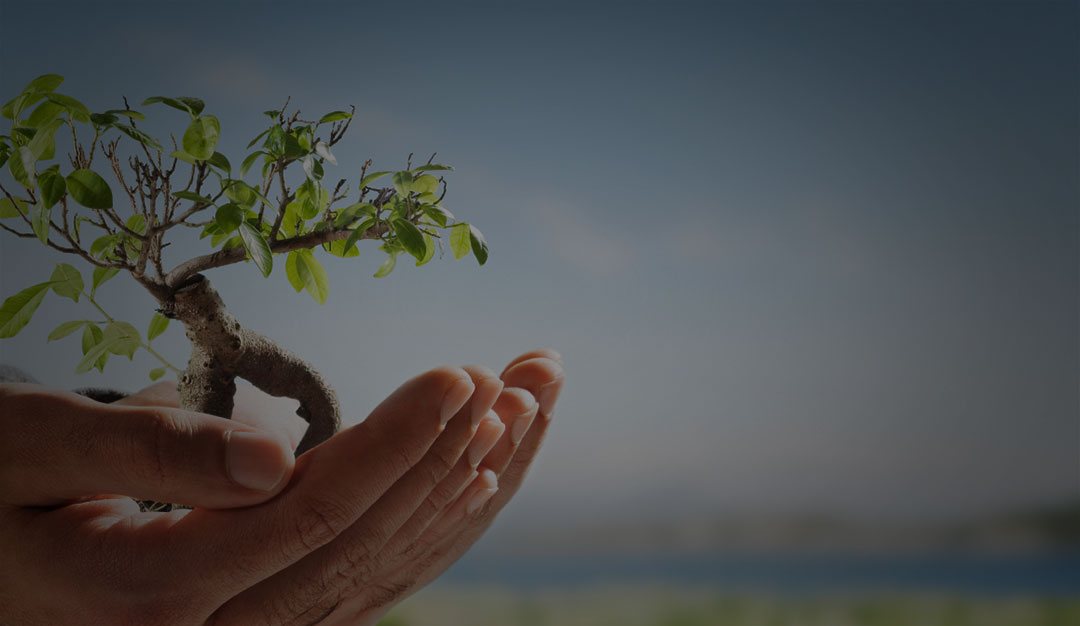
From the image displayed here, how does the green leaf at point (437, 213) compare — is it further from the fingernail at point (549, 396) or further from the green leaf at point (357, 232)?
the fingernail at point (549, 396)

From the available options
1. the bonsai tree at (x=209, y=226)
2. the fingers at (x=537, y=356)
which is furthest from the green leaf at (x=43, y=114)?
the fingers at (x=537, y=356)

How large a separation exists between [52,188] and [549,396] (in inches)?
17.1

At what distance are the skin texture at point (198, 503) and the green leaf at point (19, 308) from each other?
35 centimetres

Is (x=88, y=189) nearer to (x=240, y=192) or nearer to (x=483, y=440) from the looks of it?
(x=240, y=192)

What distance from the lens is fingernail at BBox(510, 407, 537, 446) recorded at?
1.98 ft

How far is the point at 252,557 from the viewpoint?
1.53 ft

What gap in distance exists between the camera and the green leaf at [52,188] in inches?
24.4

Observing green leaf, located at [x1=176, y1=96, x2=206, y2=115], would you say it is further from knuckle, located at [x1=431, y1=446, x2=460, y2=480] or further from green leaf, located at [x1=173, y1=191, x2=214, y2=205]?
knuckle, located at [x1=431, y1=446, x2=460, y2=480]

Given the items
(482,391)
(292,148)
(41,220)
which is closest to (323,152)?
(292,148)

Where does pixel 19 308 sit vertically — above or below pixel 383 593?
above

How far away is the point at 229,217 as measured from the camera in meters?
0.66

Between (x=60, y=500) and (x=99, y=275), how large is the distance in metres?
0.48

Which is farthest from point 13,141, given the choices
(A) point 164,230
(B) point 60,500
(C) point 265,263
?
(B) point 60,500

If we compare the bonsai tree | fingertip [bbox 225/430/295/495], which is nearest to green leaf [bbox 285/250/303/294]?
the bonsai tree
